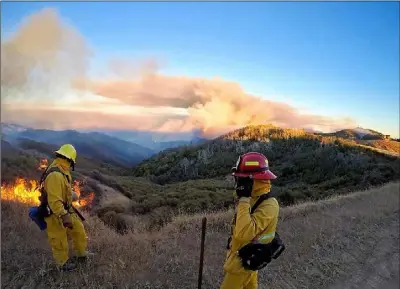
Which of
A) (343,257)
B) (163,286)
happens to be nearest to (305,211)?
(343,257)

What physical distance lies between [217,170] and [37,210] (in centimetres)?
7602

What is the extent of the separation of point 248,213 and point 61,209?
3.36 metres

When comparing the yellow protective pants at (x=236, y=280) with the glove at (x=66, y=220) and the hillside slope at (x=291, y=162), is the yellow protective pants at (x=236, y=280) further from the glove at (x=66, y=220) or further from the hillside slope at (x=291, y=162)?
the hillside slope at (x=291, y=162)

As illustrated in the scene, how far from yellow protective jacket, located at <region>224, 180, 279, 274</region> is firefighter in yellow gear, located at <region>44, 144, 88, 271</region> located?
3.00 meters

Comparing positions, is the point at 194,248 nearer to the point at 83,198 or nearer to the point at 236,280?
the point at 236,280

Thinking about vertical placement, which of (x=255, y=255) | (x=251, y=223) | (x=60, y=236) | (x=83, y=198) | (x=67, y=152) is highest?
(x=67, y=152)

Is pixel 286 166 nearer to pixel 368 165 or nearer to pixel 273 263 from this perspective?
pixel 368 165

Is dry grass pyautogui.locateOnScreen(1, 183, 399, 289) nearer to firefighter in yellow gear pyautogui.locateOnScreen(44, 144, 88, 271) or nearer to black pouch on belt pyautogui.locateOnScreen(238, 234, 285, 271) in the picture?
firefighter in yellow gear pyautogui.locateOnScreen(44, 144, 88, 271)

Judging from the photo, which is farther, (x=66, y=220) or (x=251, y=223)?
(x=66, y=220)

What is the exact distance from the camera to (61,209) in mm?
5820

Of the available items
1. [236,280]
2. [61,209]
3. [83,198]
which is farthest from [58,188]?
[83,198]

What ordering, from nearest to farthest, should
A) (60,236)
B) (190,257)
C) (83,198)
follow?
(60,236) → (190,257) → (83,198)

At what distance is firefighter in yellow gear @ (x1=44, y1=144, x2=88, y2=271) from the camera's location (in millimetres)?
5828

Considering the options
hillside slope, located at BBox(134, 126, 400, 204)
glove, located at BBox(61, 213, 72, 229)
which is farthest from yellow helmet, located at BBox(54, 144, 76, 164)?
hillside slope, located at BBox(134, 126, 400, 204)
